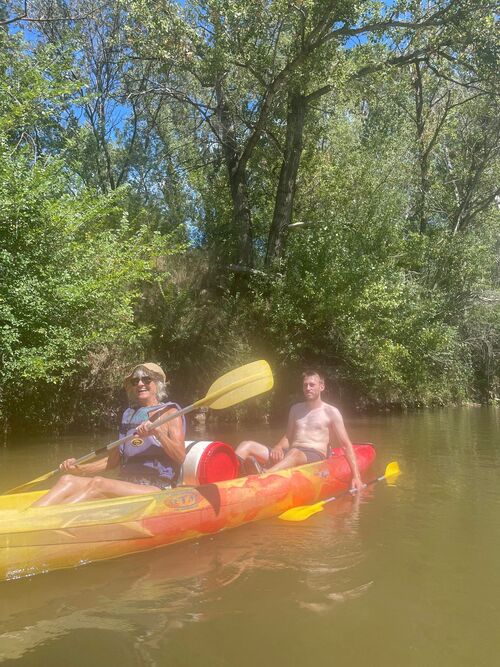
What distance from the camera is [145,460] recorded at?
4398 mm

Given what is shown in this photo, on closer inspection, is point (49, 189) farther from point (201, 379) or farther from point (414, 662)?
point (414, 662)

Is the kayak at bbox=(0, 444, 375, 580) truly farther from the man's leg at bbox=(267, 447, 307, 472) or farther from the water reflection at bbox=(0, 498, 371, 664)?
the man's leg at bbox=(267, 447, 307, 472)

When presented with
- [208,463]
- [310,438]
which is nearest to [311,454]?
[310,438]

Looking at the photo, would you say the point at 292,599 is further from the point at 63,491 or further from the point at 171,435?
the point at 63,491

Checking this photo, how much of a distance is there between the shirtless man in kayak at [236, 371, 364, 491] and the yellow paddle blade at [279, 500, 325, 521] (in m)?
0.62

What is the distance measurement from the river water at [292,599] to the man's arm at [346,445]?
33 cm

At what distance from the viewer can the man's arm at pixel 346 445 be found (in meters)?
5.75

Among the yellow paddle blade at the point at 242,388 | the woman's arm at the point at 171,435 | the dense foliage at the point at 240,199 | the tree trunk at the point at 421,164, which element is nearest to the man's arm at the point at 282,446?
the yellow paddle blade at the point at 242,388

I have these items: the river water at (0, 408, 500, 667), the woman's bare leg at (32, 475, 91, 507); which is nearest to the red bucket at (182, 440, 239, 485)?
the river water at (0, 408, 500, 667)

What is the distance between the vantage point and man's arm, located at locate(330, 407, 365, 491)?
575 cm

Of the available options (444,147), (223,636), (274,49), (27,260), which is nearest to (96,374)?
(27,260)

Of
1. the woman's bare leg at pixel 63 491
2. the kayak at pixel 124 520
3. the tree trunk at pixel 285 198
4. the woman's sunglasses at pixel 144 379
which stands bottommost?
the kayak at pixel 124 520

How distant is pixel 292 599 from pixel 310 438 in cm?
284

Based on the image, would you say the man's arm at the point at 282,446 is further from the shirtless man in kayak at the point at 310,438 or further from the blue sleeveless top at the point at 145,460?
the blue sleeveless top at the point at 145,460
